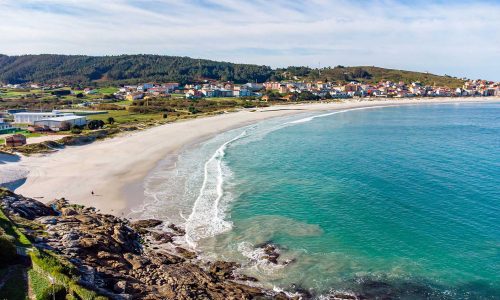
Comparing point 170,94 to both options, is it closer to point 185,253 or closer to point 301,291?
point 185,253

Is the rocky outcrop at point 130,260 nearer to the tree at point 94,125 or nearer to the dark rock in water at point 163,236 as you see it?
the dark rock in water at point 163,236

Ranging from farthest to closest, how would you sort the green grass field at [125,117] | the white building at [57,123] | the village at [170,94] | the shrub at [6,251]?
the green grass field at [125,117]
the village at [170,94]
the white building at [57,123]
the shrub at [6,251]

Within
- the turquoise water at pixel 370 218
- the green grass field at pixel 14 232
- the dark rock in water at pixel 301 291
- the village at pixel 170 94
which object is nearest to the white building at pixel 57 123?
the village at pixel 170 94

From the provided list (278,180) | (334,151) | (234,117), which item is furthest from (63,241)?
(234,117)

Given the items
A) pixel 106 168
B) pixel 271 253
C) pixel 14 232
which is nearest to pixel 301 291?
pixel 271 253

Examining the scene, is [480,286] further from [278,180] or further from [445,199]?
[278,180]

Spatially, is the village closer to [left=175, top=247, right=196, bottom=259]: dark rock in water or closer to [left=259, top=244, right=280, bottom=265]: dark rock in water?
[left=175, top=247, right=196, bottom=259]: dark rock in water
